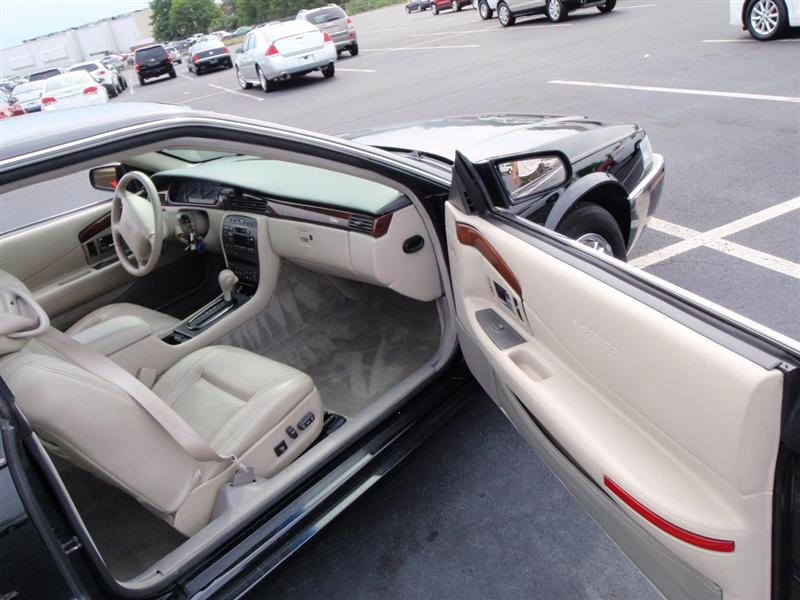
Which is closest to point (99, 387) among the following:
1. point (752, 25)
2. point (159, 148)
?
point (159, 148)

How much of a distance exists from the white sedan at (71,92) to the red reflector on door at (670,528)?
1808 centimetres

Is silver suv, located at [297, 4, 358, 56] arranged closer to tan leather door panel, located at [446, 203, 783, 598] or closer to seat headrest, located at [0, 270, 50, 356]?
seat headrest, located at [0, 270, 50, 356]

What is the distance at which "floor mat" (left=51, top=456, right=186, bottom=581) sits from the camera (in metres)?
2.01

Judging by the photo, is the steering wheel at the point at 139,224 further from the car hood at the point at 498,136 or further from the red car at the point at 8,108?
the red car at the point at 8,108

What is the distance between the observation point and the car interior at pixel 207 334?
5.95ft

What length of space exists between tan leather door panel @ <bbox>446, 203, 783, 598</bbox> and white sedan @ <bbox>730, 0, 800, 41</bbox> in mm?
→ 9249

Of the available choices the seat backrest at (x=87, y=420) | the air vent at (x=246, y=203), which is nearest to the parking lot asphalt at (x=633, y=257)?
the seat backrest at (x=87, y=420)

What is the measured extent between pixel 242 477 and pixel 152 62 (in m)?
31.7

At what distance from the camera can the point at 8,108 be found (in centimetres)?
2102

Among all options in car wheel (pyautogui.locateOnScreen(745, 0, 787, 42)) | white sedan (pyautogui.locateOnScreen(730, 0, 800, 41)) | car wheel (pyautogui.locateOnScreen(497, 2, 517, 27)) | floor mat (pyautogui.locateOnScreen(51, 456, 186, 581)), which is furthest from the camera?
car wheel (pyautogui.locateOnScreen(497, 2, 517, 27))

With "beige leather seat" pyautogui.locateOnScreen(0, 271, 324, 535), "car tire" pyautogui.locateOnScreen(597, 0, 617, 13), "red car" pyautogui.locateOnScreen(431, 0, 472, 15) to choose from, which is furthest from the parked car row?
"red car" pyautogui.locateOnScreen(431, 0, 472, 15)

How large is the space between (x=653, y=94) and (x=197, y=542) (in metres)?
7.98

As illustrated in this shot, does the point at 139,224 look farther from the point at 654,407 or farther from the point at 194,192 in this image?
the point at 654,407

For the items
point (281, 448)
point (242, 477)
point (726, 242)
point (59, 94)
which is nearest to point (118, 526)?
point (242, 477)
